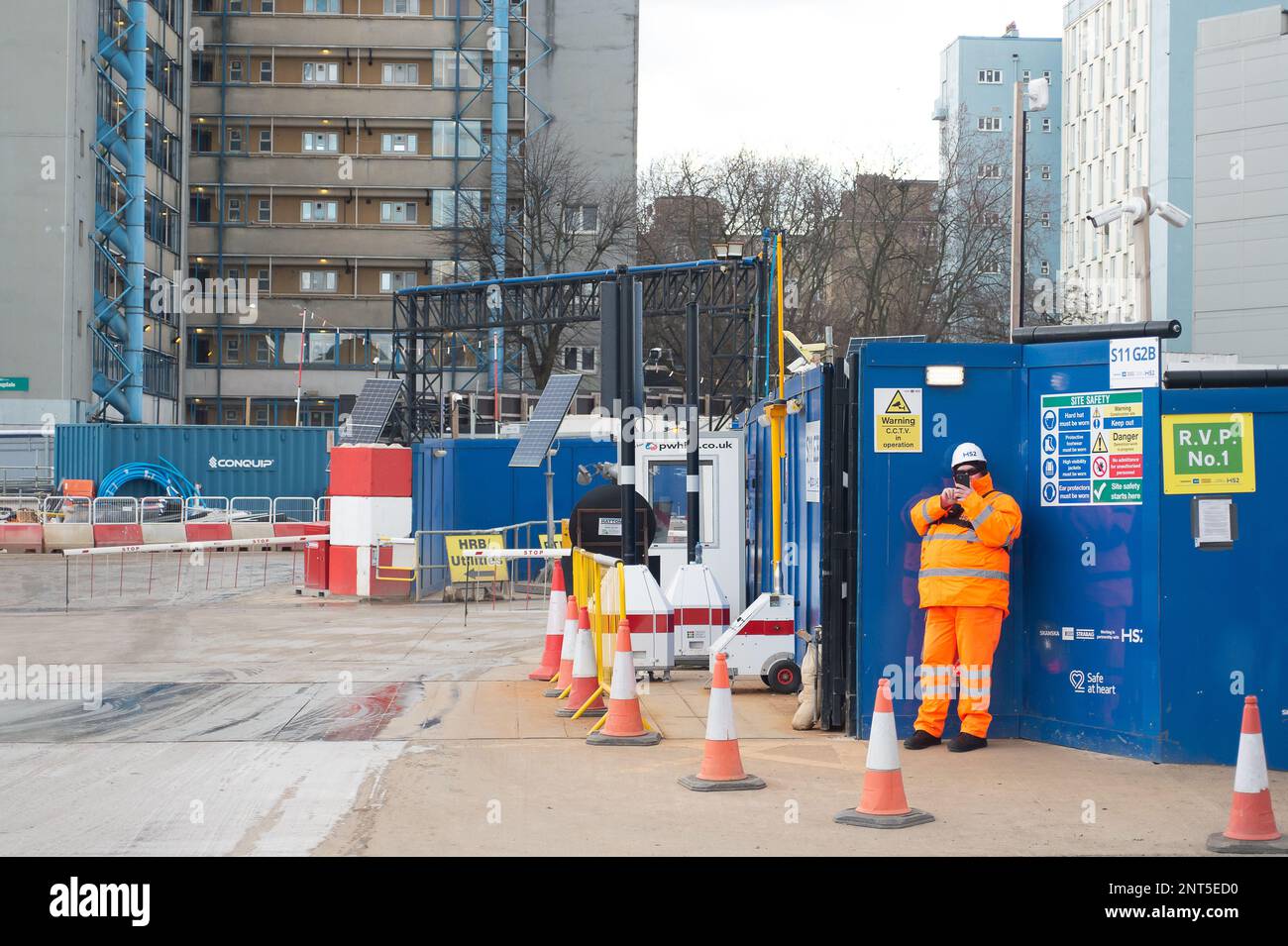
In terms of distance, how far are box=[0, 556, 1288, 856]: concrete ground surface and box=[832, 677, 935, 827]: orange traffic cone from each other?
0.53 ft

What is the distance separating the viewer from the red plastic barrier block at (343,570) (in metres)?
25.8

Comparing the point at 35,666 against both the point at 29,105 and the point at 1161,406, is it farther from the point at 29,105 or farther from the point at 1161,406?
the point at 29,105

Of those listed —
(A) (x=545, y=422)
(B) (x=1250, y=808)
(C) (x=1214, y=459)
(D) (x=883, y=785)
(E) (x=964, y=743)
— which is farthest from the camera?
(A) (x=545, y=422)

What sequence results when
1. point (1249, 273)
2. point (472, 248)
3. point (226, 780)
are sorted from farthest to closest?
point (1249, 273) < point (472, 248) < point (226, 780)

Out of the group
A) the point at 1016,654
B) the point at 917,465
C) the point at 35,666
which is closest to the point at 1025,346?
the point at 917,465

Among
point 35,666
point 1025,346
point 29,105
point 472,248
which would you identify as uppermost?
point 29,105

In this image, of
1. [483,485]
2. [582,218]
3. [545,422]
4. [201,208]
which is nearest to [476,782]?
[545,422]

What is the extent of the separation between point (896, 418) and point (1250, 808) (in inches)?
157

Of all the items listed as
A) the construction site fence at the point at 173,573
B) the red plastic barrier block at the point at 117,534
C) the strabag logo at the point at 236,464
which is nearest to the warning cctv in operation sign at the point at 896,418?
the construction site fence at the point at 173,573

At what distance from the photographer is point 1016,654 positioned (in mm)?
10641

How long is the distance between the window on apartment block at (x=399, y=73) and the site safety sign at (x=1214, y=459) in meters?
64.0

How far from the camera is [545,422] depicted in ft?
83.0
